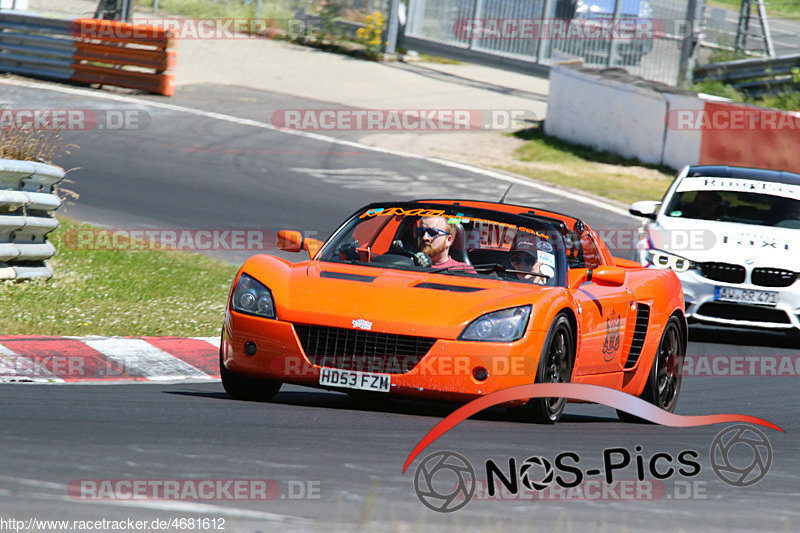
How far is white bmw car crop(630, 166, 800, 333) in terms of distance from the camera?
11625 mm

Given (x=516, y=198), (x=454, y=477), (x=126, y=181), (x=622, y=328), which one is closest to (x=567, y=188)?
(x=516, y=198)

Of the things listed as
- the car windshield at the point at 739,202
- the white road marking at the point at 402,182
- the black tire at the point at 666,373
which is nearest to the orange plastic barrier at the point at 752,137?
the white road marking at the point at 402,182

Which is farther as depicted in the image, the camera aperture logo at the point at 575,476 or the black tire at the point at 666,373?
the black tire at the point at 666,373

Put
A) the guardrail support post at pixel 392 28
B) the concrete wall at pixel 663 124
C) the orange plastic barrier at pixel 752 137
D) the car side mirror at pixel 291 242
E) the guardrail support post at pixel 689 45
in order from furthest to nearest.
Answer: the guardrail support post at pixel 392 28 → the guardrail support post at pixel 689 45 → the concrete wall at pixel 663 124 → the orange plastic barrier at pixel 752 137 → the car side mirror at pixel 291 242

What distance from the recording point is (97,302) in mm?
10602

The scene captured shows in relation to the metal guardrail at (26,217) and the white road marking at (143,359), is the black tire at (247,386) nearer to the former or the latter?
the white road marking at (143,359)

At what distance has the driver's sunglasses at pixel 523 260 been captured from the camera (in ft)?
25.3

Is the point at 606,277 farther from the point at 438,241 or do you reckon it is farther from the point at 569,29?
the point at 569,29

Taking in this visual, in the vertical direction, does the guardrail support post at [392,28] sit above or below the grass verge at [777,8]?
below

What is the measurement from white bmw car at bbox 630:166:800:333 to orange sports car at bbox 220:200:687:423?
3.20 metres

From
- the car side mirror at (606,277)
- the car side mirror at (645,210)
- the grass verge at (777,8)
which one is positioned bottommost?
the car side mirror at (645,210)

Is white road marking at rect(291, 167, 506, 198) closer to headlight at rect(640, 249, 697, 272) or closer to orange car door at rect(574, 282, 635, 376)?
headlight at rect(640, 249, 697, 272)

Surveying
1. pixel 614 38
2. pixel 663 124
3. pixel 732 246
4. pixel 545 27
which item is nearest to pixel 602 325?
pixel 732 246

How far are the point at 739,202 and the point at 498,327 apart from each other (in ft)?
22.2
